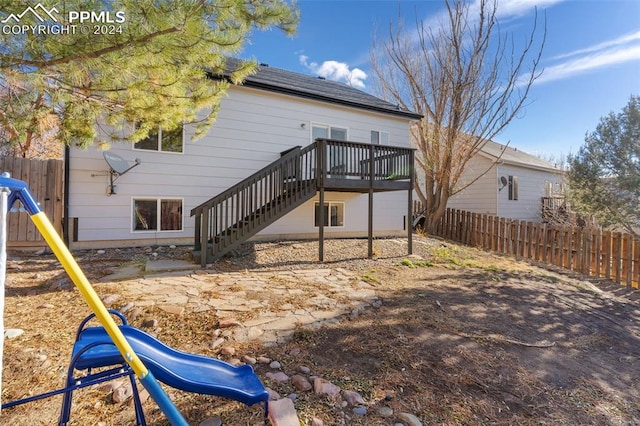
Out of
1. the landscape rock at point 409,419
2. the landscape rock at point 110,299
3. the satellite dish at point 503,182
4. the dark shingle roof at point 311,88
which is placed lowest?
the landscape rock at point 409,419

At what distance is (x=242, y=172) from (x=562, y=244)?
946 cm

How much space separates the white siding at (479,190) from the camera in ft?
49.3

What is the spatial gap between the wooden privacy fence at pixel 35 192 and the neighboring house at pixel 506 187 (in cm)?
1480

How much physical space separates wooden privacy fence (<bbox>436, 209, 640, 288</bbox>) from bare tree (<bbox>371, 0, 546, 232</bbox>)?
1.76m

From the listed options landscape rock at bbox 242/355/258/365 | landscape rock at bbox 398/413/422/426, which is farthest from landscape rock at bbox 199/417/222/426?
landscape rock at bbox 398/413/422/426

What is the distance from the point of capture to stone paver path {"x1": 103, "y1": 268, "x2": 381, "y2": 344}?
3.35 metres

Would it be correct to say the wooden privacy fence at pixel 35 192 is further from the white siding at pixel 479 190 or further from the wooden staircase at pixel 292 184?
the white siding at pixel 479 190

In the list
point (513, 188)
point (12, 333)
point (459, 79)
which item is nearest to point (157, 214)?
point (12, 333)

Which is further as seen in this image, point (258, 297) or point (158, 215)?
point (158, 215)

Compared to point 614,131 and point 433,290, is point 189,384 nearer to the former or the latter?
point 433,290

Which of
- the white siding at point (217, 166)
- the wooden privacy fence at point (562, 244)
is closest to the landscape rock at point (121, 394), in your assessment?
the white siding at point (217, 166)

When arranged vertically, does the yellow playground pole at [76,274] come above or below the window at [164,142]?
below

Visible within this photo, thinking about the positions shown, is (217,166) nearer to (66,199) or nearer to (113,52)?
(66,199)

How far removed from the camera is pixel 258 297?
4.17m
